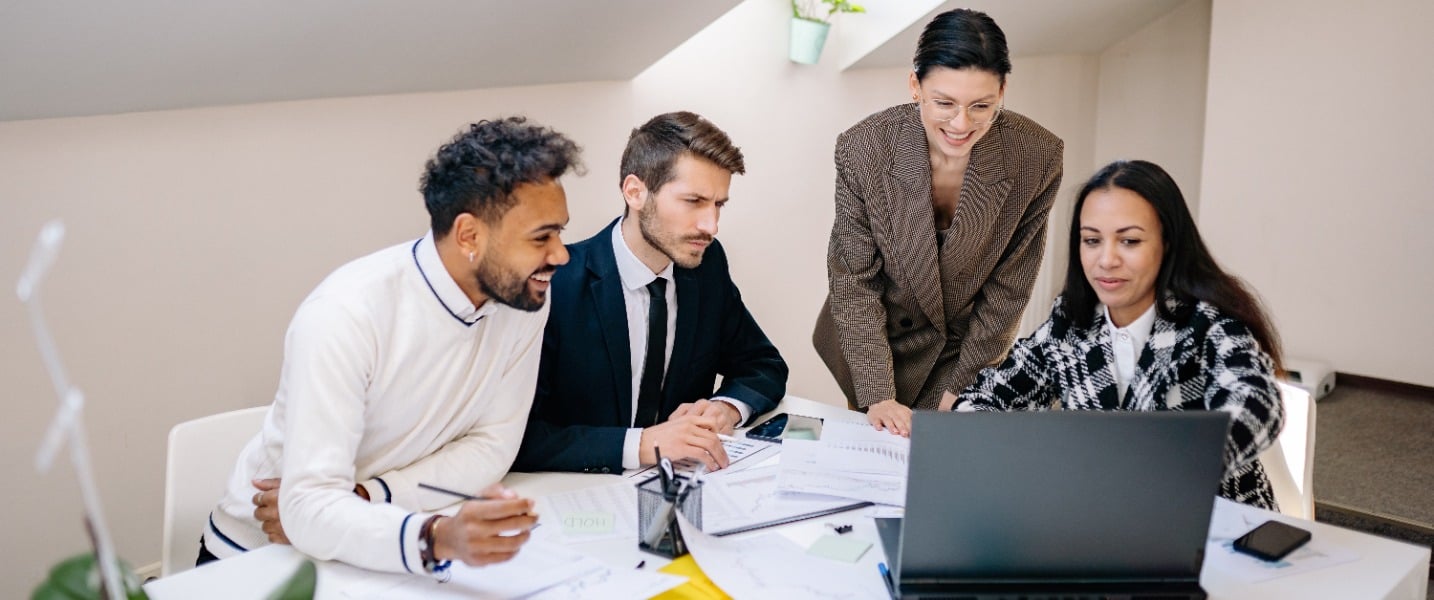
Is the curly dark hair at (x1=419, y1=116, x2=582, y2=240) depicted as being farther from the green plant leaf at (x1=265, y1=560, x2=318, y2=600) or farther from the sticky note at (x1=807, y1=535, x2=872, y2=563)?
the green plant leaf at (x1=265, y1=560, x2=318, y2=600)

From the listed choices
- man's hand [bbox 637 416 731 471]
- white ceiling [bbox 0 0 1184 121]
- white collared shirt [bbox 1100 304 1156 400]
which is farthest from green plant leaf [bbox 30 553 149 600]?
white collared shirt [bbox 1100 304 1156 400]

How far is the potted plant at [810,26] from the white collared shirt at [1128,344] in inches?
78.9

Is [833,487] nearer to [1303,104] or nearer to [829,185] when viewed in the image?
[829,185]

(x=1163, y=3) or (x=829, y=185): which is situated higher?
(x=1163, y=3)

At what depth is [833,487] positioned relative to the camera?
161cm

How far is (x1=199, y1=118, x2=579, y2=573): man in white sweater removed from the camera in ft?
4.50

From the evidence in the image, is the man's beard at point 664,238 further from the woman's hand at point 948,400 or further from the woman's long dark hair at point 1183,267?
the woman's long dark hair at point 1183,267

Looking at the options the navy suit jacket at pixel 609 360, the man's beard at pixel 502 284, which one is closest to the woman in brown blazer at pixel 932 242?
→ the navy suit jacket at pixel 609 360

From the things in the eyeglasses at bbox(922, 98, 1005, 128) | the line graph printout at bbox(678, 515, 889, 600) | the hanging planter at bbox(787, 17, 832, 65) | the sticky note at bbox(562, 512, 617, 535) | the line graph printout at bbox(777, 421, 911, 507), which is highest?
the hanging planter at bbox(787, 17, 832, 65)

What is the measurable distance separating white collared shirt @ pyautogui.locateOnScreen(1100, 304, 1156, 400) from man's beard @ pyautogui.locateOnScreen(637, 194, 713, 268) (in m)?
0.73

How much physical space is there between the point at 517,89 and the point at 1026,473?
2.07 m

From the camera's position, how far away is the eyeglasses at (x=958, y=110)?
6.70ft

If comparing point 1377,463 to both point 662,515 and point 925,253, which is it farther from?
point 662,515

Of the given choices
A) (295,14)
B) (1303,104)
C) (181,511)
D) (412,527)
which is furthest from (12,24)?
(1303,104)
